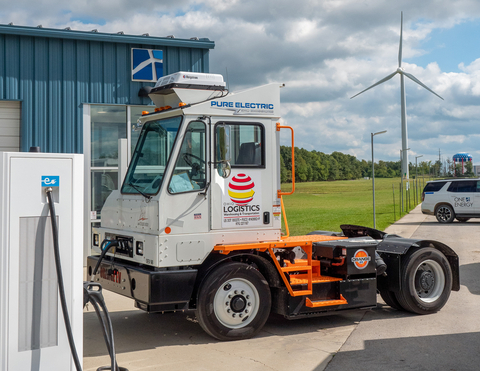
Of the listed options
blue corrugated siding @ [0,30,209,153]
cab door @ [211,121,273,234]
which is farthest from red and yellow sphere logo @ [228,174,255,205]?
blue corrugated siding @ [0,30,209,153]

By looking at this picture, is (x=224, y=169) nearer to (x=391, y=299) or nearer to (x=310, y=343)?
(x=310, y=343)

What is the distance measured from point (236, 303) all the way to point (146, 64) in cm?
803

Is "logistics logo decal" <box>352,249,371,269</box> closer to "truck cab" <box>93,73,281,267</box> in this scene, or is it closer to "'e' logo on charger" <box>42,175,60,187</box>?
"truck cab" <box>93,73,281,267</box>

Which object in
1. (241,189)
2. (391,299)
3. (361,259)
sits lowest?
(391,299)

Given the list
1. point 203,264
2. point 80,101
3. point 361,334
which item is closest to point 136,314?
point 203,264

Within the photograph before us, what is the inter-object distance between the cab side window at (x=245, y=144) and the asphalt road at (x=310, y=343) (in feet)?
7.23

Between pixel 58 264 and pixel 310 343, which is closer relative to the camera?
pixel 58 264

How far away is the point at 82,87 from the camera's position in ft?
41.3

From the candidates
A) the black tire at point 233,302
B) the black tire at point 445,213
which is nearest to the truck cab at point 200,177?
the black tire at point 233,302

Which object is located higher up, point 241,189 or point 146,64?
point 146,64

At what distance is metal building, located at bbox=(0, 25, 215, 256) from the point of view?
12102 mm

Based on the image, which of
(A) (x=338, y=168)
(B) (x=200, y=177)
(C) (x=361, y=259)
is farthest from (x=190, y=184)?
(A) (x=338, y=168)

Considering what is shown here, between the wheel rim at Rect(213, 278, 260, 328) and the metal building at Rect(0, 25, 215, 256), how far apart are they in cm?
640

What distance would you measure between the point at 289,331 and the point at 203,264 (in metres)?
1.59
